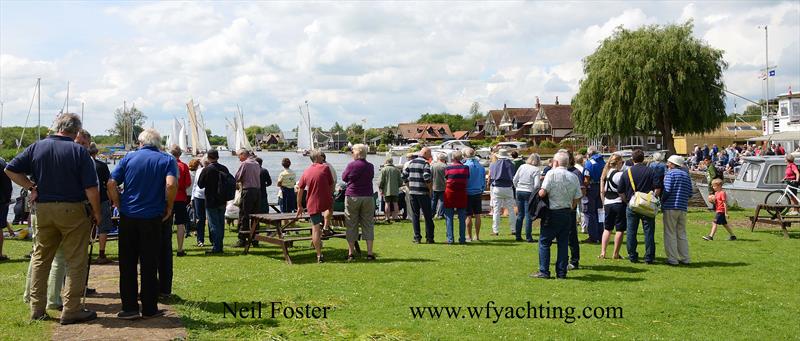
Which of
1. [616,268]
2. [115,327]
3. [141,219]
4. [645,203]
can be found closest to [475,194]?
[616,268]

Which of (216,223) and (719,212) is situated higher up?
(216,223)

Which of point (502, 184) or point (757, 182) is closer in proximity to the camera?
point (502, 184)

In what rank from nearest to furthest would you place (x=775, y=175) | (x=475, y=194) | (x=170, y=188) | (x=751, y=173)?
(x=170, y=188) < (x=475, y=194) < (x=775, y=175) < (x=751, y=173)

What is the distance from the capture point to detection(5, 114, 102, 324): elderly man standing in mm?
6582

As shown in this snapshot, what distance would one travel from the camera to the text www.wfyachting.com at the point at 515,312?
7.53 metres

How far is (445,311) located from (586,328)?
5.14ft

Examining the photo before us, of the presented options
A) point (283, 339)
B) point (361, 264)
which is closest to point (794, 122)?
point (361, 264)

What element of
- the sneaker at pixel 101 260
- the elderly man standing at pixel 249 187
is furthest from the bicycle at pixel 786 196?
the sneaker at pixel 101 260

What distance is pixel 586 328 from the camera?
7109 millimetres

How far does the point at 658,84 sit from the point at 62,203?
45995 millimetres

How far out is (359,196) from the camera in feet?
35.8

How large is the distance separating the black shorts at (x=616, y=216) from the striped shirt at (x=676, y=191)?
25.2 inches

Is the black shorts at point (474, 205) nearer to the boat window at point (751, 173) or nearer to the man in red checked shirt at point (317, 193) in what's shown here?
the man in red checked shirt at point (317, 193)

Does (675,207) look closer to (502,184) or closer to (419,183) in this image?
(502,184)
